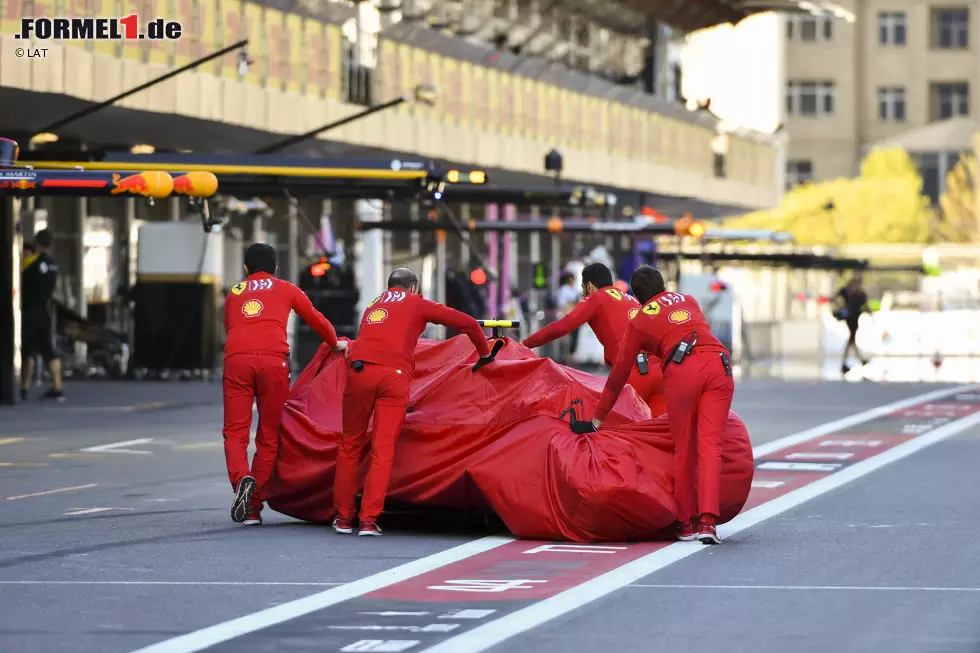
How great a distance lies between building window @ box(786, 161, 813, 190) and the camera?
364 feet

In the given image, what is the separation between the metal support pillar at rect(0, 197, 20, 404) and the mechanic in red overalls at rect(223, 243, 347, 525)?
12937mm

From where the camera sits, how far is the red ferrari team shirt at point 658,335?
12430 mm

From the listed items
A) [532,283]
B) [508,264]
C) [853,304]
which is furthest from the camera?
[508,264]

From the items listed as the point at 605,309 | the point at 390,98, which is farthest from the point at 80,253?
the point at 605,309

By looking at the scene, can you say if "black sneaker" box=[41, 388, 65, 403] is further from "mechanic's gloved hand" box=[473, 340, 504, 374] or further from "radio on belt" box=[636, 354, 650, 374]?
"radio on belt" box=[636, 354, 650, 374]

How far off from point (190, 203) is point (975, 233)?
81841mm

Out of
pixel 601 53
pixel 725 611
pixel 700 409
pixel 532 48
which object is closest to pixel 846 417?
pixel 700 409

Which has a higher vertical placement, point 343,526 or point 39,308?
point 39,308

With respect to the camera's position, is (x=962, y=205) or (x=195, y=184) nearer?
(x=195, y=184)

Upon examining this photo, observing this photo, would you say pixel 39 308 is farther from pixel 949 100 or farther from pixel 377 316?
pixel 949 100

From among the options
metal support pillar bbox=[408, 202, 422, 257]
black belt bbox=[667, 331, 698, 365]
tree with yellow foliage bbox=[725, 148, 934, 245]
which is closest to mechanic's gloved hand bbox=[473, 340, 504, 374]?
black belt bbox=[667, 331, 698, 365]

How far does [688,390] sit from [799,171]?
331ft

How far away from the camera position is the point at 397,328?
41.7ft

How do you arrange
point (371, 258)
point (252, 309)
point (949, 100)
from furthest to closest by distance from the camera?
point (949, 100)
point (371, 258)
point (252, 309)
